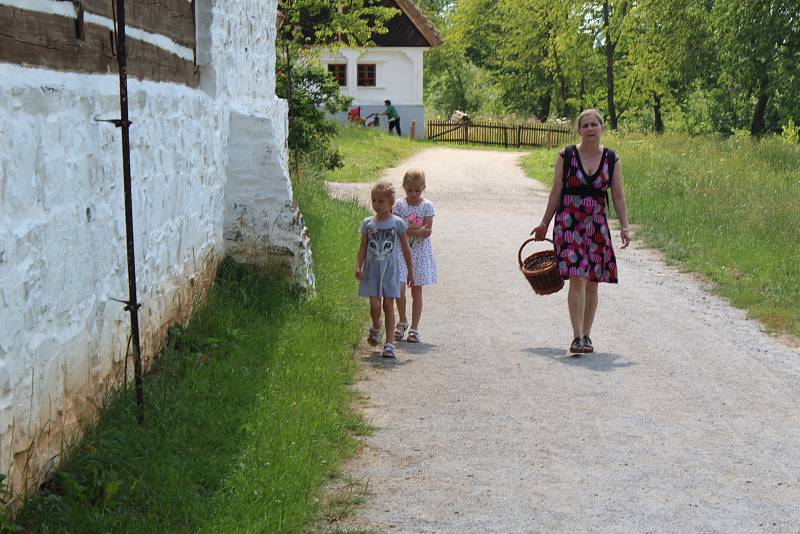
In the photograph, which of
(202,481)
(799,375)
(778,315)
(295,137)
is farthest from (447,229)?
(202,481)

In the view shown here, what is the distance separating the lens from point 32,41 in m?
4.20

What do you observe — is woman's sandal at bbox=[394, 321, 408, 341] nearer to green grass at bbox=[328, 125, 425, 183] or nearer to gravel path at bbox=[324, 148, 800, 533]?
gravel path at bbox=[324, 148, 800, 533]

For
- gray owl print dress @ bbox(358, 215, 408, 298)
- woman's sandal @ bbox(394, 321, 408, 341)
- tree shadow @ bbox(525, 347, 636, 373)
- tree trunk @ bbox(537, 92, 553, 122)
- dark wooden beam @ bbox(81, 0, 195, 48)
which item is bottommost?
tree shadow @ bbox(525, 347, 636, 373)

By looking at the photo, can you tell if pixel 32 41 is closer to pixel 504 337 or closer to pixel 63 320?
pixel 63 320

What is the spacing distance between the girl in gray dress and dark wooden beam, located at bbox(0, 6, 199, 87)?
5.89 ft

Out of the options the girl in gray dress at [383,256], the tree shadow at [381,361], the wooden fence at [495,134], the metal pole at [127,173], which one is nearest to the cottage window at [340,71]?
the wooden fence at [495,134]

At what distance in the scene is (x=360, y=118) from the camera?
41.8 m

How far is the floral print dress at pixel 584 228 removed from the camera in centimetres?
757

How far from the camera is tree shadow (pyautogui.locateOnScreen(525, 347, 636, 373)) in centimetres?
727

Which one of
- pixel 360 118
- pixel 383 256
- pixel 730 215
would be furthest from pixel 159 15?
pixel 360 118

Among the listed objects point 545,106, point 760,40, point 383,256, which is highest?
point 760,40

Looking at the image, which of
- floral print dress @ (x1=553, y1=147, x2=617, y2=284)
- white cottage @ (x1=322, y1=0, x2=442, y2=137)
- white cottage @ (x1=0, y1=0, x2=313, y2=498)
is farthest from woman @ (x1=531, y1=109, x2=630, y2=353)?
white cottage @ (x1=322, y1=0, x2=442, y2=137)

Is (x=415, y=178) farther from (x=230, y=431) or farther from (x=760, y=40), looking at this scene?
(x=760, y=40)

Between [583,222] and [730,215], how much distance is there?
22.3 feet
